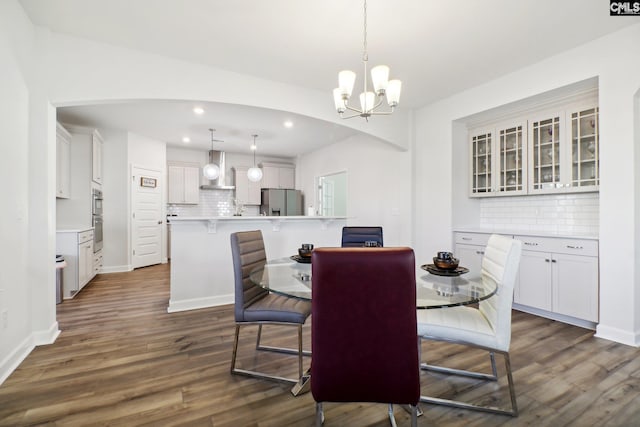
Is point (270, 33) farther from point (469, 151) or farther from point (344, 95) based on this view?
point (469, 151)

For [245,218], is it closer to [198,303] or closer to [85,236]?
[198,303]

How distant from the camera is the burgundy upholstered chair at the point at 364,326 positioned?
3.74ft

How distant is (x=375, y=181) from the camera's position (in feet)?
17.9

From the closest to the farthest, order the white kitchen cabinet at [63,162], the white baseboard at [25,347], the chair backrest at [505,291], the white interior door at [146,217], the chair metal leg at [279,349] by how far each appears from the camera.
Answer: the chair backrest at [505,291] → the white baseboard at [25,347] → the chair metal leg at [279,349] → the white kitchen cabinet at [63,162] → the white interior door at [146,217]

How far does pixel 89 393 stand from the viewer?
6.12ft

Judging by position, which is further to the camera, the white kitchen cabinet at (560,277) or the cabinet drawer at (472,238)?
the cabinet drawer at (472,238)

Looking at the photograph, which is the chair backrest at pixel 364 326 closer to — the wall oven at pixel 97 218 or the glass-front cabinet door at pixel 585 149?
the glass-front cabinet door at pixel 585 149

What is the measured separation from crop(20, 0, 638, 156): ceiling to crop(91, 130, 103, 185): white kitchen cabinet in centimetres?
282

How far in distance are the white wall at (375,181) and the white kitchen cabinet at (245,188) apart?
175cm

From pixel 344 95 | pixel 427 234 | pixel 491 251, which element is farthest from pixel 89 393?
pixel 427 234

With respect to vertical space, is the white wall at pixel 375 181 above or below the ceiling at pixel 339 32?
below

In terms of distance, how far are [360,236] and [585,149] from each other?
253 centimetres

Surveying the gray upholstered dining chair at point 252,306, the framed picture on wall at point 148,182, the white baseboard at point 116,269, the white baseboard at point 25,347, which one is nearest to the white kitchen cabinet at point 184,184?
the framed picture on wall at point 148,182

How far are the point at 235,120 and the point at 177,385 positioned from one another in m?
4.05
